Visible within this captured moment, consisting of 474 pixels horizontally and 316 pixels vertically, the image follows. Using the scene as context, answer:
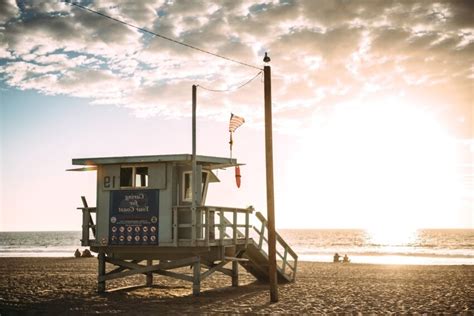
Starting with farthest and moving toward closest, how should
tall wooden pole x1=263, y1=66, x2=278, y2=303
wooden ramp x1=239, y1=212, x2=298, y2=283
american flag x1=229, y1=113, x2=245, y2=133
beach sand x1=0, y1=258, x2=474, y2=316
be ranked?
wooden ramp x1=239, y1=212, x2=298, y2=283, american flag x1=229, y1=113, x2=245, y2=133, tall wooden pole x1=263, y1=66, x2=278, y2=303, beach sand x1=0, y1=258, x2=474, y2=316

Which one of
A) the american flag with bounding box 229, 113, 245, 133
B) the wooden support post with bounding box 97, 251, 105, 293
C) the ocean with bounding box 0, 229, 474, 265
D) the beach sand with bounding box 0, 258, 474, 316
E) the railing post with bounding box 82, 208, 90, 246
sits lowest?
the ocean with bounding box 0, 229, 474, 265

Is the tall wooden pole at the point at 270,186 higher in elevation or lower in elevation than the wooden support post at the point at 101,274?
higher

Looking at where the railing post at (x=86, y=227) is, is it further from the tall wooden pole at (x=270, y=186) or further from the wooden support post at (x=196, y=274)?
the tall wooden pole at (x=270, y=186)

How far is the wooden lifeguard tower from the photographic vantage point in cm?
1659

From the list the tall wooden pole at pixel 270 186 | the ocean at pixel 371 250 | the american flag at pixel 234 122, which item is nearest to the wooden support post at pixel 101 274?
the american flag at pixel 234 122

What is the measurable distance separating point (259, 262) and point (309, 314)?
24.1 feet

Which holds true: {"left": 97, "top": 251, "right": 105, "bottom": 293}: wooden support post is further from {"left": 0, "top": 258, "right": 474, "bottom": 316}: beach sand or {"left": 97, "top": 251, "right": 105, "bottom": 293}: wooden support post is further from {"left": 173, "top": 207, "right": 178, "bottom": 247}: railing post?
{"left": 173, "top": 207, "right": 178, "bottom": 247}: railing post

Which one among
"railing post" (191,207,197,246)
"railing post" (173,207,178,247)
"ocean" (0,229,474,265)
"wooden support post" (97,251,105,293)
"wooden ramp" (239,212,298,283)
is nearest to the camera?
"railing post" (191,207,197,246)

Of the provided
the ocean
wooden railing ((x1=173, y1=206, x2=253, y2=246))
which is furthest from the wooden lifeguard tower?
the ocean

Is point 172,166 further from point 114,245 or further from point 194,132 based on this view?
point 114,245

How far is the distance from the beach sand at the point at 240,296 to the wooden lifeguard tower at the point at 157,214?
1312 mm

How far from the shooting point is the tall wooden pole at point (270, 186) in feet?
47.8

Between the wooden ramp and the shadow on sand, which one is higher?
the wooden ramp

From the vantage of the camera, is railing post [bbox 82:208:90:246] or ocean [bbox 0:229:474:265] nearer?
railing post [bbox 82:208:90:246]
